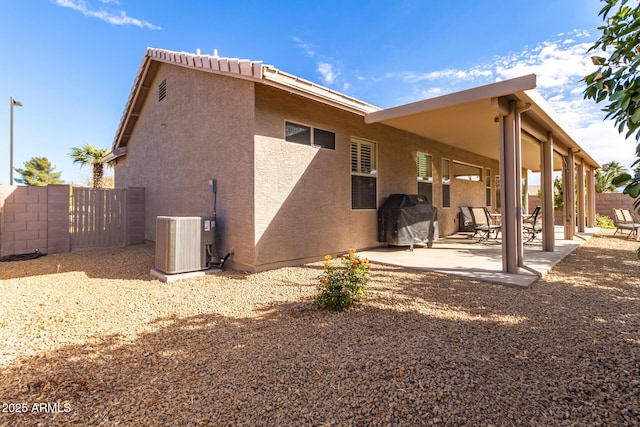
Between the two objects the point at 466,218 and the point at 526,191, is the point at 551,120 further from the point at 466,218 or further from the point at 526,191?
the point at 526,191

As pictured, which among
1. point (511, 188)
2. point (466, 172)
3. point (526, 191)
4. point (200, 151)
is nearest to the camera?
Result: point (511, 188)

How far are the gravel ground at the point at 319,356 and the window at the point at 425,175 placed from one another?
219 inches

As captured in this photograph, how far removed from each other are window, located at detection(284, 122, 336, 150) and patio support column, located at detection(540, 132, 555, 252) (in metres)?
5.46

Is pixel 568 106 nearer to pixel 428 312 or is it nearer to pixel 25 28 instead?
pixel 428 312

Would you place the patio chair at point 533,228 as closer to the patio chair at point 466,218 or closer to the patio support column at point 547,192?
the patio support column at point 547,192

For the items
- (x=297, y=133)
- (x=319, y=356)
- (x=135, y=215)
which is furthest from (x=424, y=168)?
(x=135, y=215)

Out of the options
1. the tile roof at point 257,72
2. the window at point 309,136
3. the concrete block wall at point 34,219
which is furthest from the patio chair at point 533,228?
the concrete block wall at point 34,219

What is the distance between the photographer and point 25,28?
9383 millimetres

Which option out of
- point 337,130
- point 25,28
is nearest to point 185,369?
point 337,130

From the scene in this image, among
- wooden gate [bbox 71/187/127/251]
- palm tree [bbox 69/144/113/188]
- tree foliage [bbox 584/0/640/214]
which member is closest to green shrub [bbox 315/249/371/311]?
tree foliage [bbox 584/0/640/214]

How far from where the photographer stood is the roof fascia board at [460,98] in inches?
188

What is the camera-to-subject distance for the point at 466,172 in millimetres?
12609

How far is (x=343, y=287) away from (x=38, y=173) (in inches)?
2231

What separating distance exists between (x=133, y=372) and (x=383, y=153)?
24.7 ft
